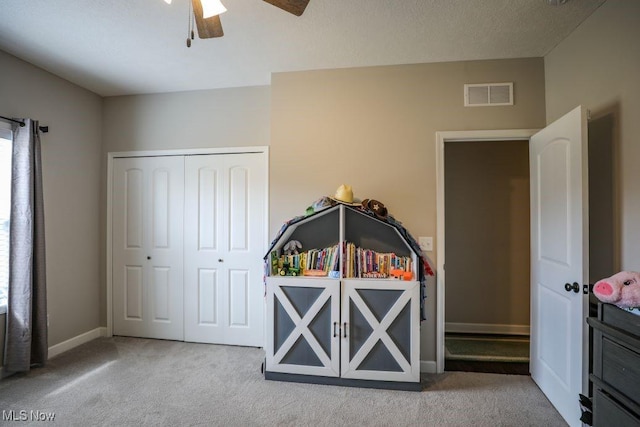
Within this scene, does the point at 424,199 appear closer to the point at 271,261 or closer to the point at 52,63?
the point at 271,261

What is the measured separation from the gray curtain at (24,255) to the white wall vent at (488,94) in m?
3.61

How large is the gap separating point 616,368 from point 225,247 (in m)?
2.80

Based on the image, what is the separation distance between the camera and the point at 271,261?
90.4 inches

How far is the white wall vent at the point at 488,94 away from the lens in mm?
2383

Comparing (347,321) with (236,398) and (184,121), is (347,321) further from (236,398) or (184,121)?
(184,121)

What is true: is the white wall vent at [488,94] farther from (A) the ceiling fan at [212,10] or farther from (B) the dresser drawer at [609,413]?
(B) the dresser drawer at [609,413]

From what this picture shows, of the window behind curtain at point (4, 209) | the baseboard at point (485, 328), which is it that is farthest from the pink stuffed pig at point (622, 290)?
the window behind curtain at point (4, 209)

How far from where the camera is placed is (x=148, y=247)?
3039 mm

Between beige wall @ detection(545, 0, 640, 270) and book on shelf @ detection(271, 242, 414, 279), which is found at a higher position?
beige wall @ detection(545, 0, 640, 270)

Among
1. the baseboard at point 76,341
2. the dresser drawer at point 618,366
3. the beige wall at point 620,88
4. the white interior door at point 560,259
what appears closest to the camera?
the dresser drawer at point 618,366

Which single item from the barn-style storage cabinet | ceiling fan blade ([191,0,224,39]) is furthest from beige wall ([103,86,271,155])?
ceiling fan blade ([191,0,224,39])

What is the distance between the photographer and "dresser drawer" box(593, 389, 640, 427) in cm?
116

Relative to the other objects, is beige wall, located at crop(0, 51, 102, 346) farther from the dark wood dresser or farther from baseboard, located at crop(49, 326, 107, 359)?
the dark wood dresser

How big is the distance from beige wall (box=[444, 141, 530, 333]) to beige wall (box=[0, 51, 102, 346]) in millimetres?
3872
